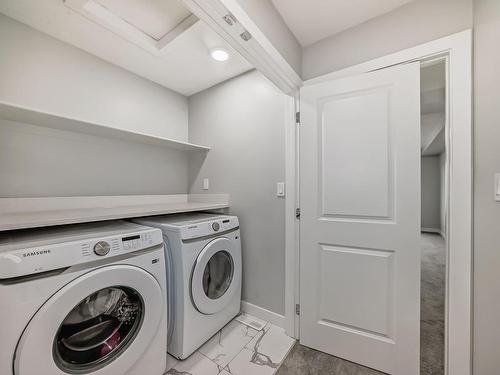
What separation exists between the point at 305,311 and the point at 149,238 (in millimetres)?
1206

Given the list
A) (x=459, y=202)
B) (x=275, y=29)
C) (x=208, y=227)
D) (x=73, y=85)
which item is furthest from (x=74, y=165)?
(x=459, y=202)

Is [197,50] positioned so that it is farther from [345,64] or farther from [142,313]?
[142,313]

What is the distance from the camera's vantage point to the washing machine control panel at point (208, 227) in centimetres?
136

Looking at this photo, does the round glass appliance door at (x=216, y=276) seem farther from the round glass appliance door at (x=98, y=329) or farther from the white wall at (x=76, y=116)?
the white wall at (x=76, y=116)

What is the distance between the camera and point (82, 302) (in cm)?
97

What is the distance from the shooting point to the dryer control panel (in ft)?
2.50

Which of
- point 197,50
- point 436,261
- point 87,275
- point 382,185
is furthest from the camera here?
point 436,261

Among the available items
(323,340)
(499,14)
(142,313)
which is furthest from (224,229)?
(499,14)

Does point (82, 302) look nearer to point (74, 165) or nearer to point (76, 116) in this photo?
point (74, 165)

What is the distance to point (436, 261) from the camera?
2930 millimetres

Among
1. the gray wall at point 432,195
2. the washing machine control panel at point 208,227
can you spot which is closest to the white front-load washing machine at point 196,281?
the washing machine control panel at point 208,227

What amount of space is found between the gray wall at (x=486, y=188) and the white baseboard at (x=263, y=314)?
1116 mm

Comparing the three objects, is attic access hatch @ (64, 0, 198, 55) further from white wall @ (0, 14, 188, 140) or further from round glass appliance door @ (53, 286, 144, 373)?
round glass appliance door @ (53, 286, 144, 373)

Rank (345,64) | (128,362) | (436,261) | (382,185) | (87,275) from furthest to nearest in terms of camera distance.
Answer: (436,261) → (345,64) → (382,185) → (128,362) → (87,275)
